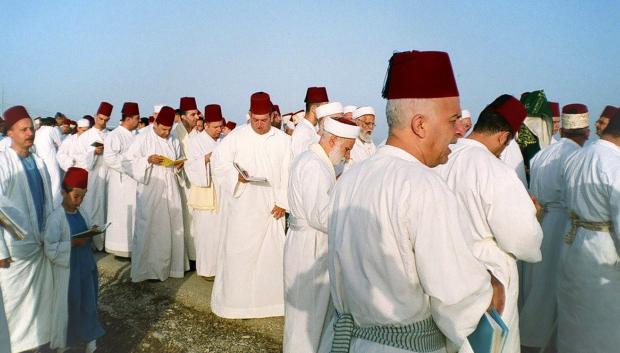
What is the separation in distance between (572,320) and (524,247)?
1.67 meters

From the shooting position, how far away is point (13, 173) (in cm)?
463

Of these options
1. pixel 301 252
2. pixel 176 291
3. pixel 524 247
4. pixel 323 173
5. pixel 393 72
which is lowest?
pixel 176 291

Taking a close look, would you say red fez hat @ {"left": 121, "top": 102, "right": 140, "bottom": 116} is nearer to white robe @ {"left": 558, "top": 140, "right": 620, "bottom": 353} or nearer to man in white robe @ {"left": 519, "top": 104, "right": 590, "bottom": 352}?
man in white robe @ {"left": 519, "top": 104, "right": 590, "bottom": 352}

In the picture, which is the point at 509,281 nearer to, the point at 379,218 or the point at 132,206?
the point at 379,218

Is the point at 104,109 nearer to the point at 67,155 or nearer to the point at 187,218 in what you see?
the point at 67,155

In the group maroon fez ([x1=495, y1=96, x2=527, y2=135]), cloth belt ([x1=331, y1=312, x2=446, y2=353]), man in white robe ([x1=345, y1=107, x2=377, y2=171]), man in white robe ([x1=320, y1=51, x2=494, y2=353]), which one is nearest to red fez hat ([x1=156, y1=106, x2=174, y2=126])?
man in white robe ([x1=345, y1=107, x2=377, y2=171])

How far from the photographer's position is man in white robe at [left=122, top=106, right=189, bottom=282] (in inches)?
315

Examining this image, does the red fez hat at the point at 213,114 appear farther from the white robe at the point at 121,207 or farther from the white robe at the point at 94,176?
the white robe at the point at 94,176

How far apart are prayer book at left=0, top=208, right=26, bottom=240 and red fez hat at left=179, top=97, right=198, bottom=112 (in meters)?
5.55

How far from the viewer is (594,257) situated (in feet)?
14.4

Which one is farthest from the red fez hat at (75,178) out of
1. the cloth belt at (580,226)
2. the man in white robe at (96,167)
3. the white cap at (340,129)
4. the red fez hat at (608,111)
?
the red fez hat at (608,111)

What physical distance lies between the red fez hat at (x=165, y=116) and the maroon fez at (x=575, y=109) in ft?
18.8

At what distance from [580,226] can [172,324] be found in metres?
4.59

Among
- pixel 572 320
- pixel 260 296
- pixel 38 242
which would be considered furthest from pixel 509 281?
pixel 38 242
